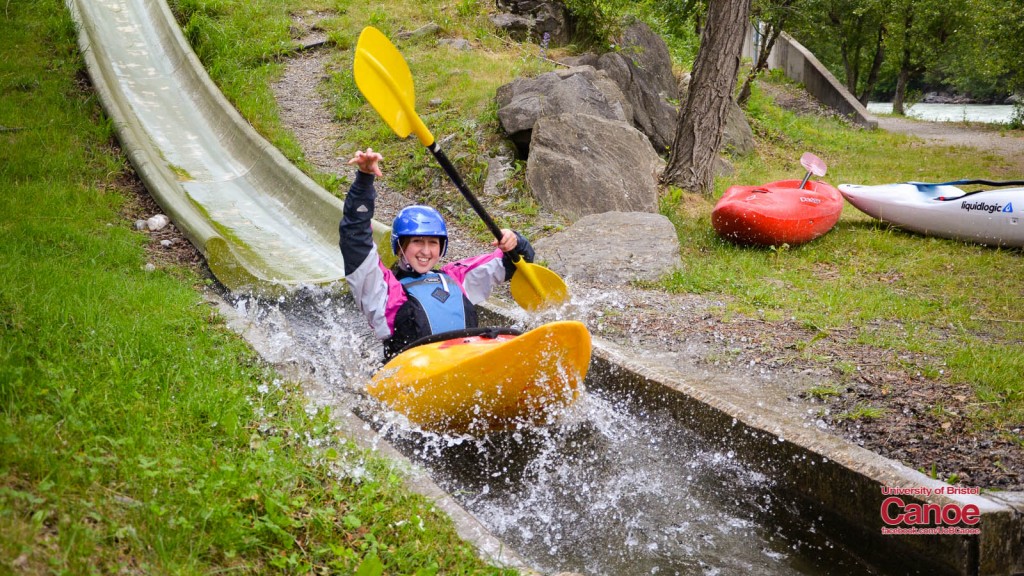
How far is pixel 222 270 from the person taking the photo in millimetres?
5797

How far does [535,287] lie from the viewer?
471 cm

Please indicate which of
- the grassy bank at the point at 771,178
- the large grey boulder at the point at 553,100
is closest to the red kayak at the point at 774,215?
the grassy bank at the point at 771,178

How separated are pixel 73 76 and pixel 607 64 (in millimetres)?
6462

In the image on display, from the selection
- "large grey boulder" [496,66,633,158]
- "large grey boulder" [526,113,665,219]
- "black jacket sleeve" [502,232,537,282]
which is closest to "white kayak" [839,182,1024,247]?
"large grey boulder" [526,113,665,219]

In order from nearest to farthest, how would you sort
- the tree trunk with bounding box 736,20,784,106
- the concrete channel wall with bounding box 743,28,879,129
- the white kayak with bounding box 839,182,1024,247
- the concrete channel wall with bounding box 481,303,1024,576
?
the concrete channel wall with bounding box 481,303,1024,576 → the white kayak with bounding box 839,182,1024,247 → the tree trunk with bounding box 736,20,784,106 → the concrete channel wall with bounding box 743,28,879,129

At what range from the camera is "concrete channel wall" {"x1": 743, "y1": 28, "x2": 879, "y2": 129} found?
52.0 ft

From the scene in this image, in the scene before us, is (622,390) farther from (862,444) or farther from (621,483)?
(862,444)

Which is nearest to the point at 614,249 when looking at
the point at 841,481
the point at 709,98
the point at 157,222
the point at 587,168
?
the point at 587,168

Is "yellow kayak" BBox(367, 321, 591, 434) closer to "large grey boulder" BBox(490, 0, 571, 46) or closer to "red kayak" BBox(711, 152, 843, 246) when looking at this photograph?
"red kayak" BBox(711, 152, 843, 246)

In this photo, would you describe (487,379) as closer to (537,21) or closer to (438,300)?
(438,300)

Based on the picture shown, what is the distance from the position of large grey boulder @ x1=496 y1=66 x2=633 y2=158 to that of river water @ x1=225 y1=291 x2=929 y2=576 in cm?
443

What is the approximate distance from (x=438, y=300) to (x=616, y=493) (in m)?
1.38

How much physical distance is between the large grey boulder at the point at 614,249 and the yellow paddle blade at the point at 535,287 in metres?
1.32

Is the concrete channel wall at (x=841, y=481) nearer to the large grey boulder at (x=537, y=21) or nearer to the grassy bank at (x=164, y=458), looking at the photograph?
the grassy bank at (x=164, y=458)
